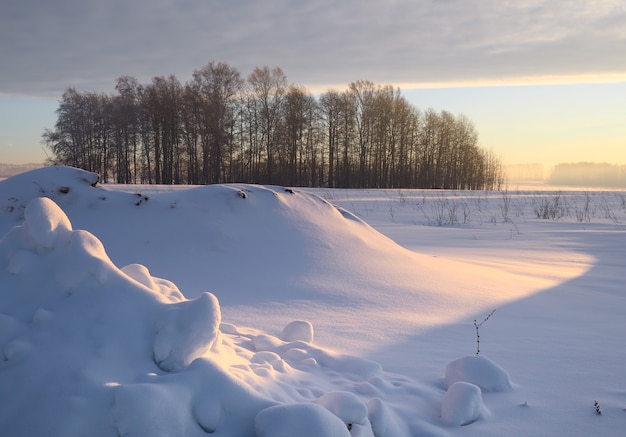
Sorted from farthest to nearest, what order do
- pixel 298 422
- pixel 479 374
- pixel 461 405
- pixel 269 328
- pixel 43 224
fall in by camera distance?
pixel 269 328, pixel 479 374, pixel 43 224, pixel 461 405, pixel 298 422

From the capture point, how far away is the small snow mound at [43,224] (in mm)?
1779

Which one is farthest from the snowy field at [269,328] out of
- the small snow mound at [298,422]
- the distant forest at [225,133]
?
the distant forest at [225,133]

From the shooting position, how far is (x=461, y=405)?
1655 mm

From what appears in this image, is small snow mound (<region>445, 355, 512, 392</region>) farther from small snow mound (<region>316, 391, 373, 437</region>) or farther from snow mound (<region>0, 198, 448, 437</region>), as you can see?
small snow mound (<region>316, 391, 373, 437</region>)

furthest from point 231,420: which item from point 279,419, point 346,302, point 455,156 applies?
point 455,156

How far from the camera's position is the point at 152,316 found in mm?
1617

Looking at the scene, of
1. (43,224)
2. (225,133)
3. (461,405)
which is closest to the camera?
(461,405)

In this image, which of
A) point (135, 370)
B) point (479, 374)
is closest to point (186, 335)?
point (135, 370)

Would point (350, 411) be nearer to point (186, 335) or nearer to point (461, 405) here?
point (461, 405)

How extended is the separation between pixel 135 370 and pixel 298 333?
40.2 inches

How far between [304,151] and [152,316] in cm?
3585

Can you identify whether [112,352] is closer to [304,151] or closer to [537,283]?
[537,283]

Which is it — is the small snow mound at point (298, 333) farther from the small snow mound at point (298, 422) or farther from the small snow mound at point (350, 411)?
the small snow mound at point (298, 422)

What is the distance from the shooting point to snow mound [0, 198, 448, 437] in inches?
49.3
